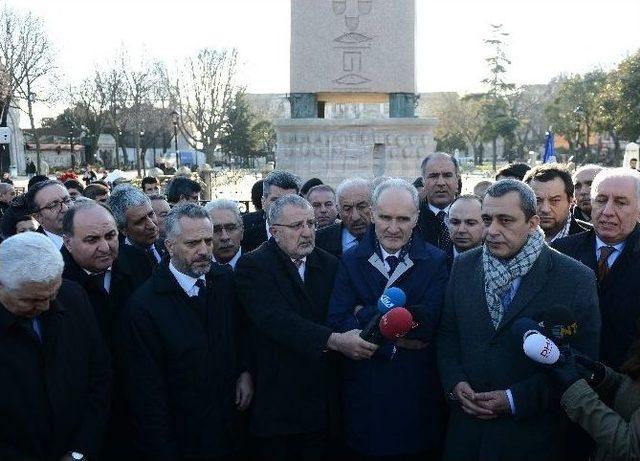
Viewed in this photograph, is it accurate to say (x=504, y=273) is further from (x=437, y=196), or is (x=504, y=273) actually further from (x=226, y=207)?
(x=437, y=196)

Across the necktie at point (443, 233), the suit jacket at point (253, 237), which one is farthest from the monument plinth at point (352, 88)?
the necktie at point (443, 233)

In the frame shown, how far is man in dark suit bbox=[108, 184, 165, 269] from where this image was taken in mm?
5129

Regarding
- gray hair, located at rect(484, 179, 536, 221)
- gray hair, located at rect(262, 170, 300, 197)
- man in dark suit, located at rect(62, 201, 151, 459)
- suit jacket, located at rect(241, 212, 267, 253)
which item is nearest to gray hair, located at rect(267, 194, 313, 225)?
man in dark suit, located at rect(62, 201, 151, 459)

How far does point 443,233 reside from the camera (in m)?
5.77

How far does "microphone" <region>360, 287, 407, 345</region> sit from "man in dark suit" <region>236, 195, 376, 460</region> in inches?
11.5

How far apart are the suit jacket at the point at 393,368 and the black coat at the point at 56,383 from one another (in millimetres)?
1337

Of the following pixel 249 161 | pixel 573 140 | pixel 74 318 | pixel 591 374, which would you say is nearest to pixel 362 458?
pixel 591 374

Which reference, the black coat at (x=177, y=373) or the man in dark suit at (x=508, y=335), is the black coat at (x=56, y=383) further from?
the man in dark suit at (x=508, y=335)

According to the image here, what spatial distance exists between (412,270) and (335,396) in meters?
0.89

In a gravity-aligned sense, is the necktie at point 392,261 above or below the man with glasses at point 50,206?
below

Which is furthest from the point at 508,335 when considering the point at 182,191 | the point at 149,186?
the point at 149,186

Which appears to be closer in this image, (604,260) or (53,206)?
(604,260)

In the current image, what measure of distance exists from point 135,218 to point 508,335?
3.13m

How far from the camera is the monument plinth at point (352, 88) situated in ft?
53.1
